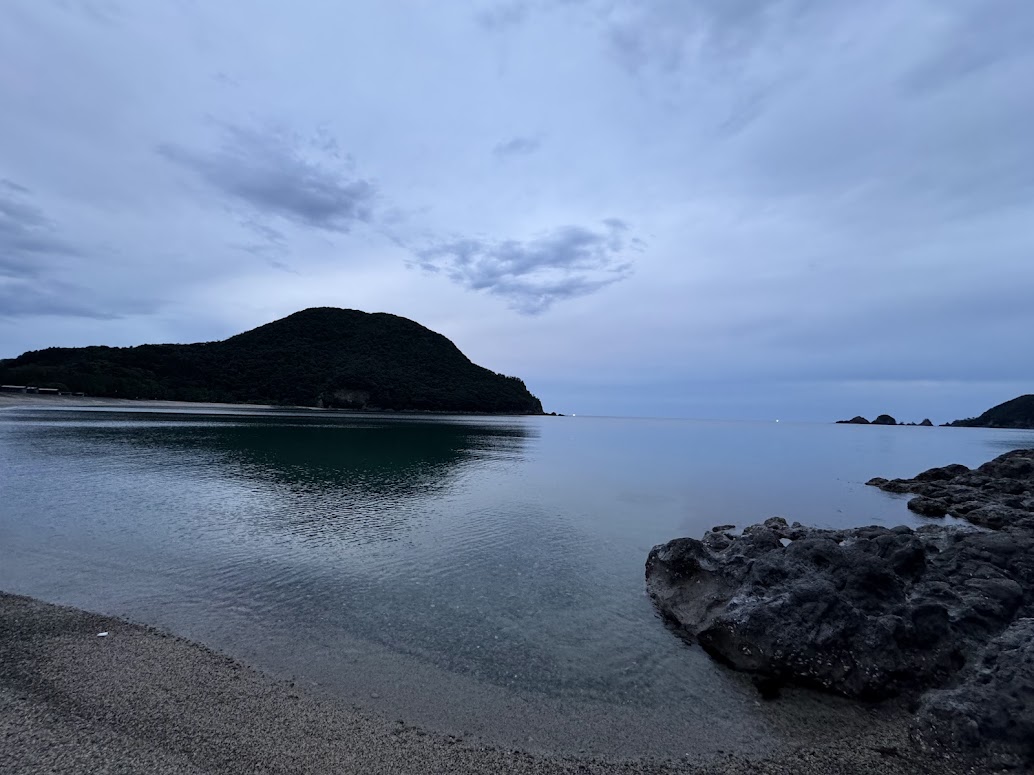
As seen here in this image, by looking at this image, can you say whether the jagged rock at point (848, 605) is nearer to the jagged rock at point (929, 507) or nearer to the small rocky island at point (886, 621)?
the small rocky island at point (886, 621)

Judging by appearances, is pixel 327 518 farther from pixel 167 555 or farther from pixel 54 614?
pixel 54 614

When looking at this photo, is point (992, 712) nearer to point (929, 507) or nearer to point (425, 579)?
point (425, 579)

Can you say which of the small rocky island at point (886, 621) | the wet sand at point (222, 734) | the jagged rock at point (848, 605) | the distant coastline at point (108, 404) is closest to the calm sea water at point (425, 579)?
the wet sand at point (222, 734)

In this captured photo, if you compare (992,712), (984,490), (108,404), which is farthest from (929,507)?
(108,404)

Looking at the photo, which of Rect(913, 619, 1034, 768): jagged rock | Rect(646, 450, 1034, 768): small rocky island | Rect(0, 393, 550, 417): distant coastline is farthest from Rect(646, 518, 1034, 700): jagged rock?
Rect(0, 393, 550, 417): distant coastline

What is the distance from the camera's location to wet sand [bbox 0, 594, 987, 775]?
7.72 metres

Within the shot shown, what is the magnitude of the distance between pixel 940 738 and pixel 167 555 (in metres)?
24.0

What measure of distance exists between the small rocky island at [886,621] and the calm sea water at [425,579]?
1.05 m

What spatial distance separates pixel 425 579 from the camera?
18344 millimetres

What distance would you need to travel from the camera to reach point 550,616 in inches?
613

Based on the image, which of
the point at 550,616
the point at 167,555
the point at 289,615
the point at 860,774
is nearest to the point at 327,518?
the point at 167,555

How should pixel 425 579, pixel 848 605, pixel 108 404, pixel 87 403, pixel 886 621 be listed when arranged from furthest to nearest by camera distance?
1. pixel 108 404
2. pixel 87 403
3. pixel 425 579
4. pixel 848 605
5. pixel 886 621

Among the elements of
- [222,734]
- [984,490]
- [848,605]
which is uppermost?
[848,605]

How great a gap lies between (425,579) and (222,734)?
10.2 m
